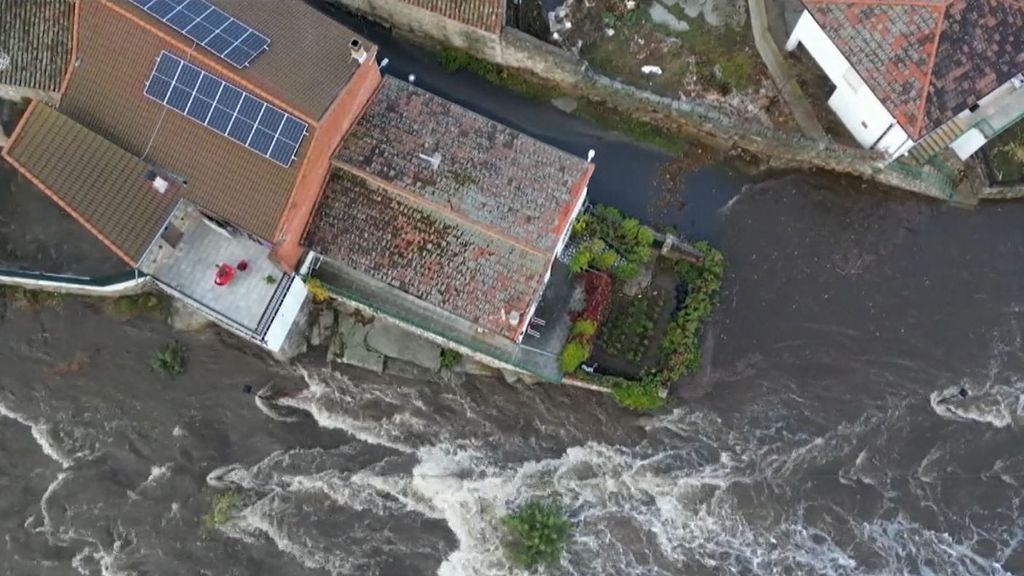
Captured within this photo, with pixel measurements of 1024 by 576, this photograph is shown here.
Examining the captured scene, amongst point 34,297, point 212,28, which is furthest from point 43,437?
point 212,28

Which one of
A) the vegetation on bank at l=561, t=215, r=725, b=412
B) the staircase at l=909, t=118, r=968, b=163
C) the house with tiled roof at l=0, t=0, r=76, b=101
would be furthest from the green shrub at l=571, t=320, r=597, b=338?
the house with tiled roof at l=0, t=0, r=76, b=101

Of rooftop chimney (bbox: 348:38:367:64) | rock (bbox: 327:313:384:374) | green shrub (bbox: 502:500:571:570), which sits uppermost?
rooftop chimney (bbox: 348:38:367:64)

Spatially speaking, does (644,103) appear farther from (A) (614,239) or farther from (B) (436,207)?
(B) (436,207)

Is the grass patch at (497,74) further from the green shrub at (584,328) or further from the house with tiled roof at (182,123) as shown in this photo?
the green shrub at (584,328)

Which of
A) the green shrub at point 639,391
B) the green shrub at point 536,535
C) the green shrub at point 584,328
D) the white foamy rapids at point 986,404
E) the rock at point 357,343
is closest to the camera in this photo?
the green shrub at point 584,328

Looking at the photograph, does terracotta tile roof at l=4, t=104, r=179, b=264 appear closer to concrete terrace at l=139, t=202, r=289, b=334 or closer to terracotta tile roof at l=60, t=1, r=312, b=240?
terracotta tile roof at l=60, t=1, r=312, b=240

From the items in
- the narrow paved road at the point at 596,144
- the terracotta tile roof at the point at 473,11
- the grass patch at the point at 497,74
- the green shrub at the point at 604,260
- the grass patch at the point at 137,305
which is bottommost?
the grass patch at the point at 137,305

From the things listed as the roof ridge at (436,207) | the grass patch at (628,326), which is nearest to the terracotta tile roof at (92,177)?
Answer: the roof ridge at (436,207)

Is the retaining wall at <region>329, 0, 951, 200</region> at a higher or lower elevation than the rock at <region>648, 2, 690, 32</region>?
lower
